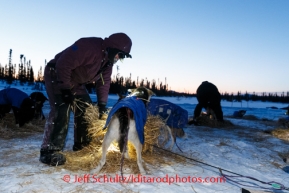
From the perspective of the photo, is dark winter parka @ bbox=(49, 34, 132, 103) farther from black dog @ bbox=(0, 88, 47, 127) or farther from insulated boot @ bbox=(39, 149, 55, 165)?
black dog @ bbox=(0, 88, 47, 127)

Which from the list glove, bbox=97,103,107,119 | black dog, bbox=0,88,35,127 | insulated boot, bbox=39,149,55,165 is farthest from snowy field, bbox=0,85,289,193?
black dog, bbox=0,88,35,127

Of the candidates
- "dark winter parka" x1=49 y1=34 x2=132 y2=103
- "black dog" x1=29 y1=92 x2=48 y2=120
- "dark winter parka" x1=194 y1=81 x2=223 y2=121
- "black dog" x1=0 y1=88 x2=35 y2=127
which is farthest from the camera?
"dark winter parka" x1=194 y1=81 x2=223 y2=121

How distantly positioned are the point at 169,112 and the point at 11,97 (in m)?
4.17

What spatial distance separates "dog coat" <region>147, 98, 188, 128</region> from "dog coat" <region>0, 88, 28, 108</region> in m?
3.68

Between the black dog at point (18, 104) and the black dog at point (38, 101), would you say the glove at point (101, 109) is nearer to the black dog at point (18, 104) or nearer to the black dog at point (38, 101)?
the black dog at point (18, 104)

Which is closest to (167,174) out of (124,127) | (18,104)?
(124,127)

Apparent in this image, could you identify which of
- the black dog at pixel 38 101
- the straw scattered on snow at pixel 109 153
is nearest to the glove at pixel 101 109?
the straw scattered on snow at pixel 109 153

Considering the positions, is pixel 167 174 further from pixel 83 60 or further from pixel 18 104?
pixel 18 104

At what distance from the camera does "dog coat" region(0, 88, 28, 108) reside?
6.12 meters

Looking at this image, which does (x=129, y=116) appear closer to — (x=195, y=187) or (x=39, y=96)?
(x=195, y=187)

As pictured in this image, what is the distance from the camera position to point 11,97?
6.16m

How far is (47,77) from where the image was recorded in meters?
3.21

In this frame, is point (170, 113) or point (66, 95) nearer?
point (66, 95)

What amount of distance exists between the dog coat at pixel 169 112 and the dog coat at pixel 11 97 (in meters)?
3.68
